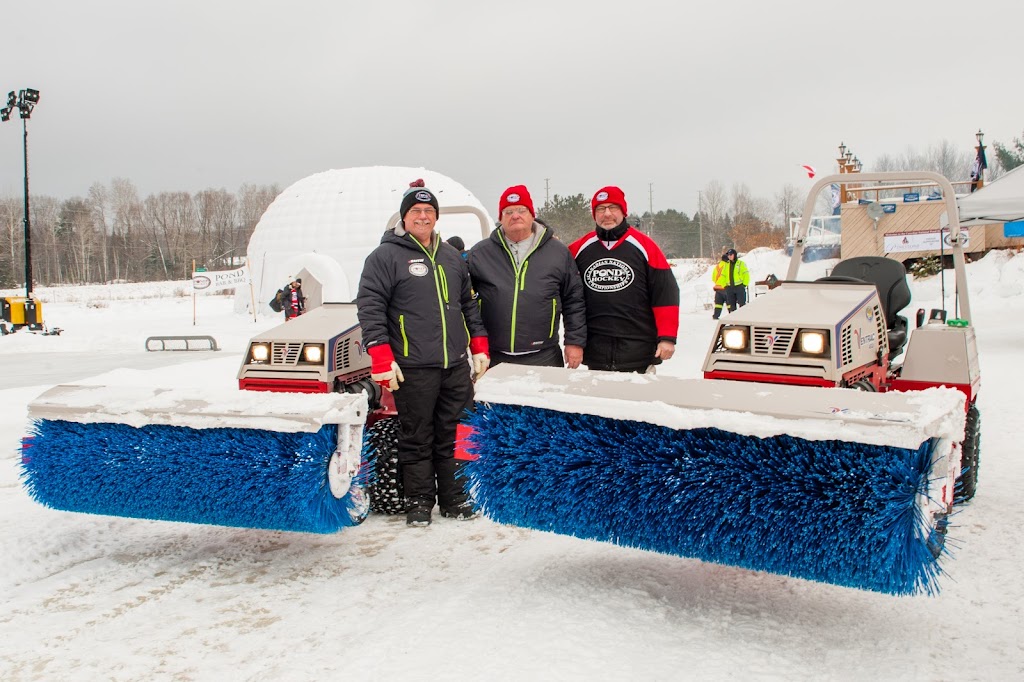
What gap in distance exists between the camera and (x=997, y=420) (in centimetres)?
652

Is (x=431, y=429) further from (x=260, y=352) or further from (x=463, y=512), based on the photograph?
(x=260, y=352)

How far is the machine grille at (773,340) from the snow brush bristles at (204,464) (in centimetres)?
191

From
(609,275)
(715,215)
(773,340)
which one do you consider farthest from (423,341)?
(715,215)

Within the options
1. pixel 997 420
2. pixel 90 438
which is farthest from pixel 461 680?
pixel 997 420

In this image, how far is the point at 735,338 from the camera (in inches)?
153

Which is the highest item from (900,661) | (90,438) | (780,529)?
(90,438)

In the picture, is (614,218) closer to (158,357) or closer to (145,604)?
(145,604)

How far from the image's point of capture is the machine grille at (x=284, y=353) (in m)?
4.45

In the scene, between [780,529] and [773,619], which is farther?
[773,619]

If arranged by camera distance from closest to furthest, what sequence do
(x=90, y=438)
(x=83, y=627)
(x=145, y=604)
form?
1. (x=83, y=627)
2. (x=145, y=604)
3. (x=90, y=438)

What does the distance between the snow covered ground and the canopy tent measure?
7.46 meters

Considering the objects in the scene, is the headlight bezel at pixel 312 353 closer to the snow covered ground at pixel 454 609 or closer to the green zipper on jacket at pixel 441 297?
the green zipper on jacket at pixel 441 297

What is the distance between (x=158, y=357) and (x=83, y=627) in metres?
13.2

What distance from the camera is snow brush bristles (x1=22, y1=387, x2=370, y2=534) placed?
3.15 metres
